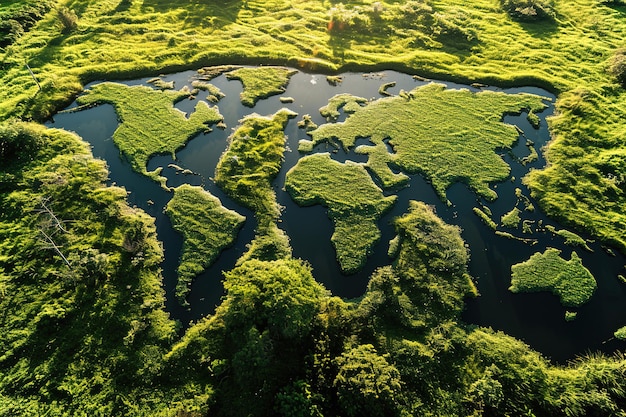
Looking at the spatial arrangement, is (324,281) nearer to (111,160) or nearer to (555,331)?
(555,331)

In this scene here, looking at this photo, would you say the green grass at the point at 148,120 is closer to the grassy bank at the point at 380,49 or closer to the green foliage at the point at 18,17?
the grassy bank at the point at 380,49

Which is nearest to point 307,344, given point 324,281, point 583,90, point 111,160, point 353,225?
point 324,281

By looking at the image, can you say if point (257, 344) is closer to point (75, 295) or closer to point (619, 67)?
point (75, 295)

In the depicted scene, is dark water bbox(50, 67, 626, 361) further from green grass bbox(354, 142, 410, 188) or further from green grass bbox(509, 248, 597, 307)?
green grass bbox(354, 142, 410, 188)

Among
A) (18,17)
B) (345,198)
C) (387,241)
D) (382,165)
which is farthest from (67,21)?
(387,241)

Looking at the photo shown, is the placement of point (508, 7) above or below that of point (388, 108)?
above

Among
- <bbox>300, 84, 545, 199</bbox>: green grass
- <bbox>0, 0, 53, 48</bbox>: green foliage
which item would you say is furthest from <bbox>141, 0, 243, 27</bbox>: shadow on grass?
<bbox>300, 84, 545, 199</bbox>: green grass

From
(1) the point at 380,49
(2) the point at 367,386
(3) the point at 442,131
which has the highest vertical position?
(1) the point at 380,49
